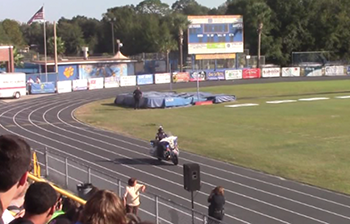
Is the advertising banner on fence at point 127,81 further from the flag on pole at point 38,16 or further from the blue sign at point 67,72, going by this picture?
the flag on pole at point 38,16

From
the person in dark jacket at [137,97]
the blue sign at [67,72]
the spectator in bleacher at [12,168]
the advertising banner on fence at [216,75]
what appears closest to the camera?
the spectator in bleacher at [12,168]

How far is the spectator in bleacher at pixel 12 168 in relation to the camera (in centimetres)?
332

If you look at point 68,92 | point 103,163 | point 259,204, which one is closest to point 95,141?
point 103,163

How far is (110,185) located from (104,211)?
11.0 metres

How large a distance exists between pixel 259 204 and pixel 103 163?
342 inches

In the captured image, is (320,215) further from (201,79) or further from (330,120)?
(201,79)

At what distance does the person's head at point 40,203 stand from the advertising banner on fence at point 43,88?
58.8 m

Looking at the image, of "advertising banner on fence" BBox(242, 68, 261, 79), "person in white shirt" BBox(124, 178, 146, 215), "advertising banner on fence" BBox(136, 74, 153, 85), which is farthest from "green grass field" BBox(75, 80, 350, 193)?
"advertising banner on fence" BBox(242, 68, 261, 79)

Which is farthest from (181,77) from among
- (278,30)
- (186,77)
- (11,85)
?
(278,30)

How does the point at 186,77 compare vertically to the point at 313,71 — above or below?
below

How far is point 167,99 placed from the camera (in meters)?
48.1

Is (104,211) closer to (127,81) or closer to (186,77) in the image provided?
(127,81)

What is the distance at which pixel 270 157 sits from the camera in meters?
24.5

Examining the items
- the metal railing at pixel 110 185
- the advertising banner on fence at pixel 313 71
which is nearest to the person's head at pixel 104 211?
the metal railing at pixel 110 185
